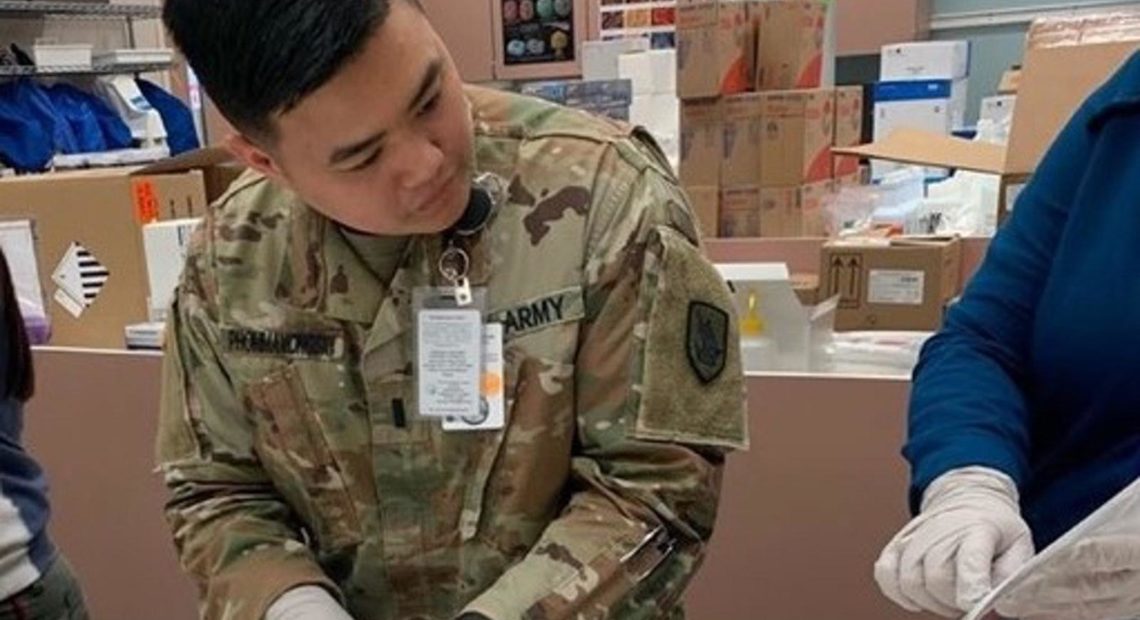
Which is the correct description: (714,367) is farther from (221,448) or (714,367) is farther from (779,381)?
(779,381)

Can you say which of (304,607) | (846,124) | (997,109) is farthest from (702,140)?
Result: (304,607)

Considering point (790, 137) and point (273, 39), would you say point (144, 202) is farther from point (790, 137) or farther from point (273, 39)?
point (790, 137)

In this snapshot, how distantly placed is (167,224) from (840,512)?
134 cm

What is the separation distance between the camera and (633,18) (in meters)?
5.64

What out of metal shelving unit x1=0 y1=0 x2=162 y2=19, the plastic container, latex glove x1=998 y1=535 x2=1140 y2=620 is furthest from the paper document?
the plastic container

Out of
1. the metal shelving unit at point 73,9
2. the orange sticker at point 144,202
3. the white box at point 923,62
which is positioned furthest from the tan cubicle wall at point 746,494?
the metal shelving unit at point 73,9

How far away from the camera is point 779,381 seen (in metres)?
1.63

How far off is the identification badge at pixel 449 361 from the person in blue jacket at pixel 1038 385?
0.39m

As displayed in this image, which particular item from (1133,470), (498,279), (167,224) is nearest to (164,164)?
(167,224)

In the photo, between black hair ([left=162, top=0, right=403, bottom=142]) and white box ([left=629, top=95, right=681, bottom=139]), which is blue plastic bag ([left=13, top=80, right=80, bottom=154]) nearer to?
white box ([left=629, top=95, right=681, bottom=139])

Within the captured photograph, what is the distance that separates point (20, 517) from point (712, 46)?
2.19m

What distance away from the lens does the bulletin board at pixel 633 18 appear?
18.0ft

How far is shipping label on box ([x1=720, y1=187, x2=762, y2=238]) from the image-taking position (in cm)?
293

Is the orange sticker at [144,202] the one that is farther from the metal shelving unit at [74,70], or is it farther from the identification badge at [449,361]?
the metal shelving unit at [74,70]
